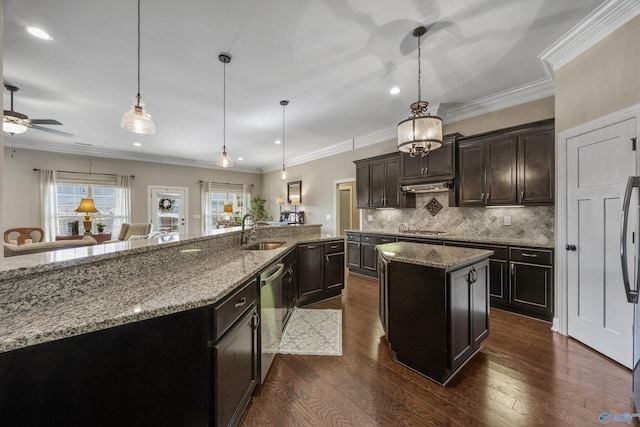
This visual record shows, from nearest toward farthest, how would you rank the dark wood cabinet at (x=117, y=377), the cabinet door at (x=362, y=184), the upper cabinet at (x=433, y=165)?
the dark wood cabinet at (x=117, y=377)
the upper cabinet at (x=433, y=165)
the cabinet door at (x=362, y=184)

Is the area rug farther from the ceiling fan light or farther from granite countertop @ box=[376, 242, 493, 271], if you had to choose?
the ceiling fan light

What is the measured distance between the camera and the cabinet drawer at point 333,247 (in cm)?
348

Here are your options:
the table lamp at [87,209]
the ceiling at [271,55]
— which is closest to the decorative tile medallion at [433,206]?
the ceiling at [271,55]

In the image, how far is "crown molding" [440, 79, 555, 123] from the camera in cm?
314

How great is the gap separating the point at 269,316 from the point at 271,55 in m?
2.56

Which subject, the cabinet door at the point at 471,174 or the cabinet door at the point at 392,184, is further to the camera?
the cabinet door at the point at 392,184

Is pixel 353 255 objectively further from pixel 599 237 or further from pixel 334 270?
pixel 599 237

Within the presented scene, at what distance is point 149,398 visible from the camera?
1.05 meters

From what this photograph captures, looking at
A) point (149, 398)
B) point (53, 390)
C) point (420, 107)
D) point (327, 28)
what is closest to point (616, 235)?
point (420, 107)

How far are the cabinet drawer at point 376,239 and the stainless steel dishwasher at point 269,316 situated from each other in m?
2.55

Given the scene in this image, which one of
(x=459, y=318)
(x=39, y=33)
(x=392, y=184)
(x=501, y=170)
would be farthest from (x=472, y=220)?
(x=39, y=33)

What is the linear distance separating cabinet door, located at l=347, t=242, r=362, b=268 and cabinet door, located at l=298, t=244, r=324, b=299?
1.58 meters

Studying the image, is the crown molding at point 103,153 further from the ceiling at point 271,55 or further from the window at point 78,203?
the ceiling at point 271,55

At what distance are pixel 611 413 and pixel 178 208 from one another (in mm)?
8633
